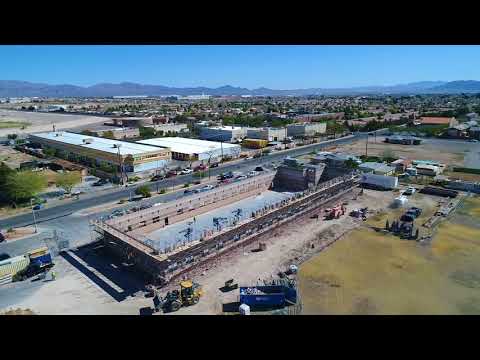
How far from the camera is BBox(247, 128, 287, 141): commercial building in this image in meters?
59.8

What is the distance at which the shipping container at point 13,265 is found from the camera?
17859 mm

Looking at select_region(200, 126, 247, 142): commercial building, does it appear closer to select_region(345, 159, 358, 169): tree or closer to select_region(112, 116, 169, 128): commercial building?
select_region(112, 116, 169, 128): commercial building

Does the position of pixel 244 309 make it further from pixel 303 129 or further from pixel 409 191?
pixel 303 129

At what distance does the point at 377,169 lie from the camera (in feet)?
119

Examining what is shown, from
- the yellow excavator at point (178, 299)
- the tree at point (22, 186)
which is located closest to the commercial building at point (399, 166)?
the yellow excavator at point (178, 299)

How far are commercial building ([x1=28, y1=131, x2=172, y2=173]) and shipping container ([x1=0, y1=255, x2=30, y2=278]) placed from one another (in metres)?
20.7

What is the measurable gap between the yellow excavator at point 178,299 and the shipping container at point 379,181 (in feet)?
77.5

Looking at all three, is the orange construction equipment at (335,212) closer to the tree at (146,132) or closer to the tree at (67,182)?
the tree at (67,182)
